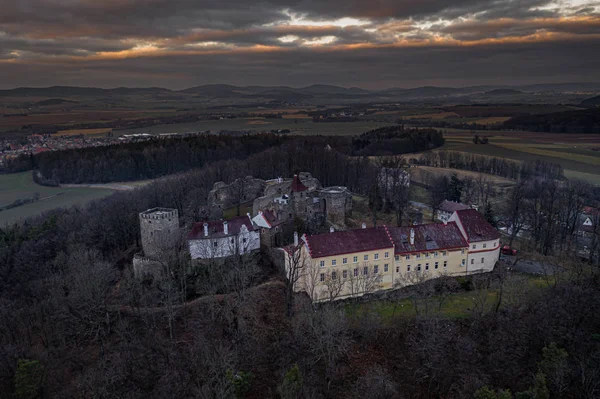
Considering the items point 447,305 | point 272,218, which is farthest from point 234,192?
point 447,305

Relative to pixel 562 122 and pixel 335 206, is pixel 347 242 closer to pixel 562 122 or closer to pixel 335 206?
pixel 335 206

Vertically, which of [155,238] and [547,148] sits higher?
[155,238]

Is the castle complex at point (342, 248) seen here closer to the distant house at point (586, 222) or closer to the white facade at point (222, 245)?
the white facade at point (222, 245)

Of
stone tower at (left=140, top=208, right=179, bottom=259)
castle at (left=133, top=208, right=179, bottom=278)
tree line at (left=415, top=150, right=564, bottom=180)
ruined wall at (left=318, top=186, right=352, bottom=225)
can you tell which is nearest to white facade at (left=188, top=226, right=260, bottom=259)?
castle at (left=133, top=208, right=179, bottom=278)

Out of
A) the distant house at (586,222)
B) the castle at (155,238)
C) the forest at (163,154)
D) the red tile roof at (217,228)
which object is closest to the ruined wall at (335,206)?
the red tile roof at (217,228)

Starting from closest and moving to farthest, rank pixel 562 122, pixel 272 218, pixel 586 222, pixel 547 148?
Answer: pixel 272 218 < pixel 586 222 < pixel 547 148 < pixel 562 122

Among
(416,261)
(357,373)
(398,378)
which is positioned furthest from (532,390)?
(416,261)

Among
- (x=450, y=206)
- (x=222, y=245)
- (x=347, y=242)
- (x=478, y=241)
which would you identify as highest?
(x=347, y=242)
